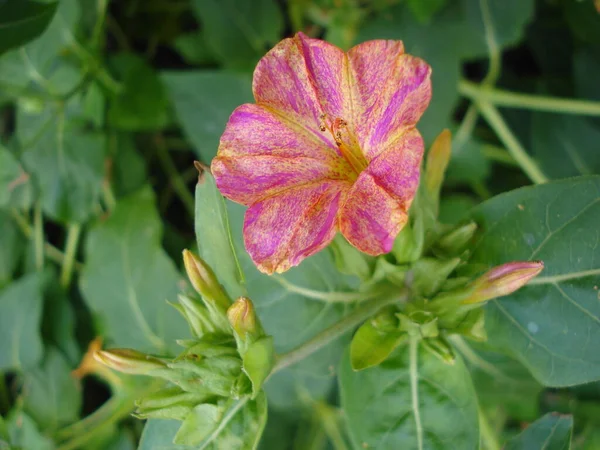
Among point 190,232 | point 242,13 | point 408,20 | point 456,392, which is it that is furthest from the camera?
point 190,232

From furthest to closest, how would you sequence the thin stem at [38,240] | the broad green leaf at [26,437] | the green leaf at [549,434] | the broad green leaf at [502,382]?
1. the thin stem at [38,240]
2. the broad green leaf at [26,437]
3. the broad green leaf at [502,382]
4. the green leaf at [549,434]

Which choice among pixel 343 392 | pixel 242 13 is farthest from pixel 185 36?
pixel 343 392

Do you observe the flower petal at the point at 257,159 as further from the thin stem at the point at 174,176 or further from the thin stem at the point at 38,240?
the thin stem at the point at 38,240

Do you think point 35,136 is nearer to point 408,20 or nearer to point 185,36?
point 185,36

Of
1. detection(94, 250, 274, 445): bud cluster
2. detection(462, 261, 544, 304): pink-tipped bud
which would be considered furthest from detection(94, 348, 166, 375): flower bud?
detection(462, 261, 544, 304): pink-tipped bud

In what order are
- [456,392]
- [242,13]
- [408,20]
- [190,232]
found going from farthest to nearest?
[190,232]
[242,13]
[408,20]
[456,392]

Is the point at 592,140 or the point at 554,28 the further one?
the point at 554,28

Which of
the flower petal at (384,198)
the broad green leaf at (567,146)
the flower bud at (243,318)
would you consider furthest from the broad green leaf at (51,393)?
the broad green leaf at (567,146)

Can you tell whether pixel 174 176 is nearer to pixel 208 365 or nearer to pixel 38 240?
pixel 38 240
